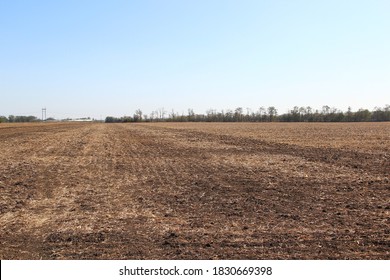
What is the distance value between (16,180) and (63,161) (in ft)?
16.1

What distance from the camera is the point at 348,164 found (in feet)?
51.3

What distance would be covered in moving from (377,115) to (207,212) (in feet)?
523

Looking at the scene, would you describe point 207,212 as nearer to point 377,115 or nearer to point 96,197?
point 96,197

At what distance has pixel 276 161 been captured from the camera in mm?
16984

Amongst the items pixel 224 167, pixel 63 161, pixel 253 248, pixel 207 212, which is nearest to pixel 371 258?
pixel 253 248

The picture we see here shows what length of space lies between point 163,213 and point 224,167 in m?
7.48

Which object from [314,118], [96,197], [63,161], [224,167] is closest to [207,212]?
[96,197]

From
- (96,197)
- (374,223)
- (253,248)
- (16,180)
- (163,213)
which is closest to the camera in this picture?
(253,248)

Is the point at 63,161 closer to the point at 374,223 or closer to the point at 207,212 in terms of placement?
the point at 207,212

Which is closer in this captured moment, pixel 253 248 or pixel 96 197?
pixel 253 248

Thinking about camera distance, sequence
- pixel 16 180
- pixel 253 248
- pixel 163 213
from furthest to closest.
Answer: pixel 16 180 → pixel 163 213 → pixel 253 248

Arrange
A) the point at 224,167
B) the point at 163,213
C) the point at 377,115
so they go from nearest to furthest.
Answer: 1. the point at 163,213
2. the point at 224,167
3. the point at 377,115
